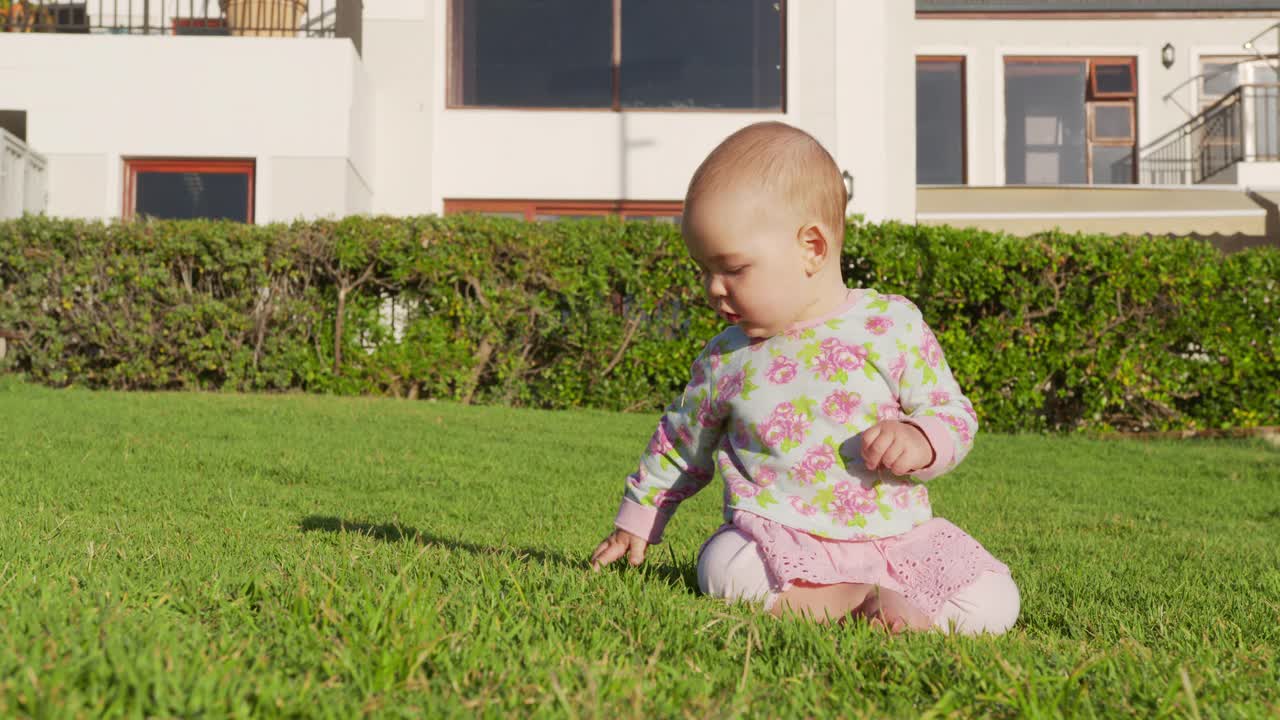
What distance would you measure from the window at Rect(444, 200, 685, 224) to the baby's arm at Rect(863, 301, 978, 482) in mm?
10826

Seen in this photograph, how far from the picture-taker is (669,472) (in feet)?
8.97

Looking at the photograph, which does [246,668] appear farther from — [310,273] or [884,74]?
[884,74]

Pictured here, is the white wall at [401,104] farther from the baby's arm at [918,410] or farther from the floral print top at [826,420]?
the baby's arm at [918,410]

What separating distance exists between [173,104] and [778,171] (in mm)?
11347

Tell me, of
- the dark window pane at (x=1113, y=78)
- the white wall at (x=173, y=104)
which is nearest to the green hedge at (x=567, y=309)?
the white wall at (x=173, y=104)

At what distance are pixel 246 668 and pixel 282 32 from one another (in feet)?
42.2

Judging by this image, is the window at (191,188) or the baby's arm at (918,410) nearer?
the baby's arm at (918,410)

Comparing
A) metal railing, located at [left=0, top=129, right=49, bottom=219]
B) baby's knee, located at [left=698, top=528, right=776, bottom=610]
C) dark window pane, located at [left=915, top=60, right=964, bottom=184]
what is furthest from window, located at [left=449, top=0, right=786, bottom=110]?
baby's knee, located at [left=698, top=528, right=776, bottom=610]

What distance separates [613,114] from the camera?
44.1 ft

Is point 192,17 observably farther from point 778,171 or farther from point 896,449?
point 896,449

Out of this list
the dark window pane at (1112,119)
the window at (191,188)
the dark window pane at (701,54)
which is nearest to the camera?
the window at (191,188)

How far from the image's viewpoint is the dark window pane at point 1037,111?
21.0m

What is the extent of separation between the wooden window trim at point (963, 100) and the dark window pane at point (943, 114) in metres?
0.02

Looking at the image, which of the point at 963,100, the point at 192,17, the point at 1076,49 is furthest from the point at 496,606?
the point at 1076,49
